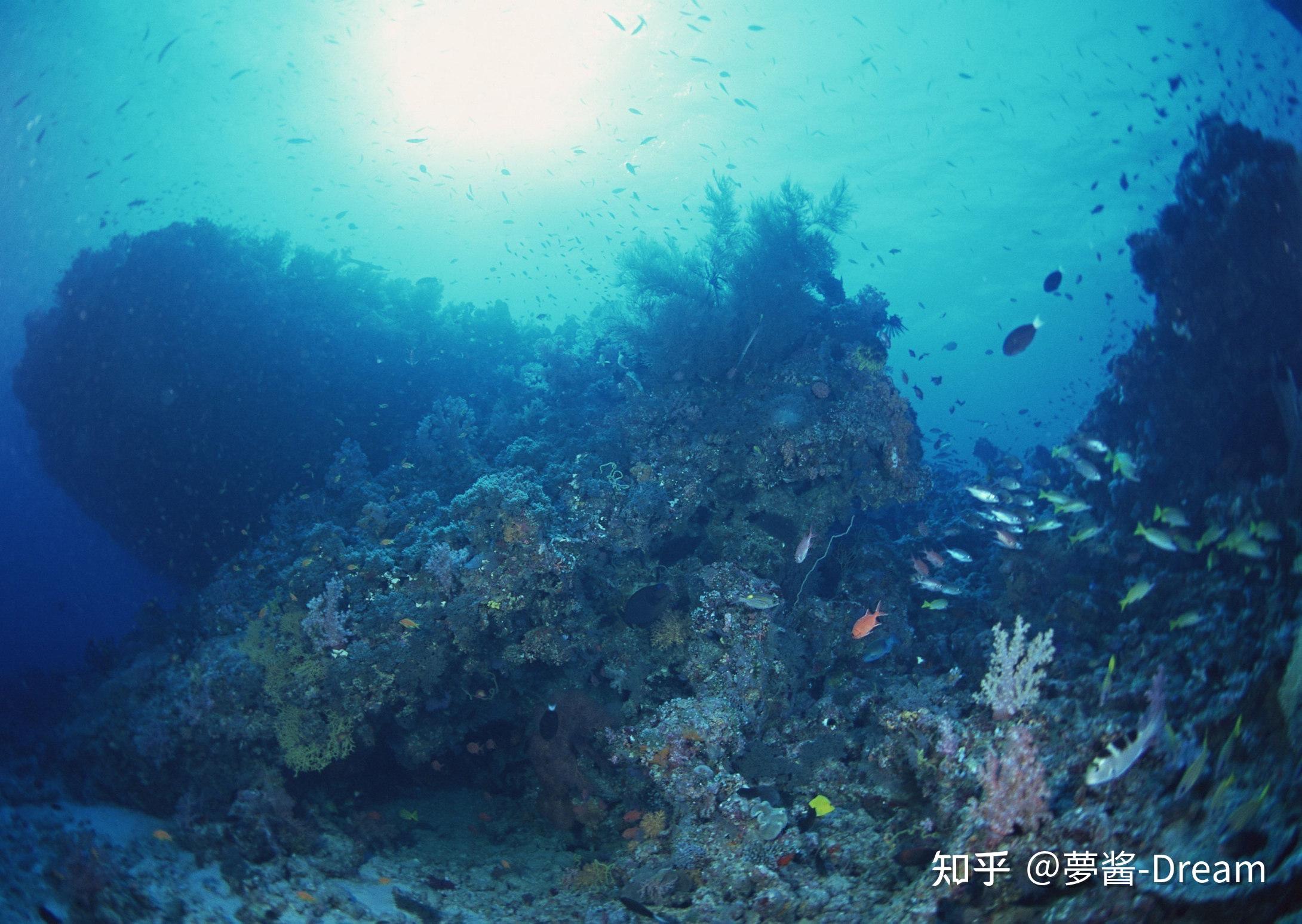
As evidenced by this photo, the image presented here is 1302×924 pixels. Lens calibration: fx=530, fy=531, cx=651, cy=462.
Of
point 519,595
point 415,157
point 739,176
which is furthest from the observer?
point 415,157

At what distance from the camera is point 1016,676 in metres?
5.84

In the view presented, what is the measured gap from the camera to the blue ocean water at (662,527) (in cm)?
579

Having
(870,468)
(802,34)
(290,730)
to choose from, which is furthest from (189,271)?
(802,34)

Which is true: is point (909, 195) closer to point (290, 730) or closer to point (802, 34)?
point (802, 34)

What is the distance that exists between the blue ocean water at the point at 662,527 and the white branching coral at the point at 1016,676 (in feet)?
0.50

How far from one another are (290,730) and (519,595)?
3.77 meters

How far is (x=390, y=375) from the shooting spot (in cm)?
1523

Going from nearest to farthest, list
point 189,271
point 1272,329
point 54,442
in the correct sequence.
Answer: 1. point 1272,329
2. point 189,271
3. point 54,442

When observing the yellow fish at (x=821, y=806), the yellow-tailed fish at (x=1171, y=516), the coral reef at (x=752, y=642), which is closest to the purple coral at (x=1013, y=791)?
the coral reef at (x=752, y=642)

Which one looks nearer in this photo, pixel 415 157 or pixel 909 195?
pixel 909 195

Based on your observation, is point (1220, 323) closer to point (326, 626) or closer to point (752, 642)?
point (752, 642)

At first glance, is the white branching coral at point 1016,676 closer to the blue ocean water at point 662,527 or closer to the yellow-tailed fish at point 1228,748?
the blue ocean water at point 662,527

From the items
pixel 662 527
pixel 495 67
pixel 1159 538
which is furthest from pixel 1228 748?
pixel 495 67

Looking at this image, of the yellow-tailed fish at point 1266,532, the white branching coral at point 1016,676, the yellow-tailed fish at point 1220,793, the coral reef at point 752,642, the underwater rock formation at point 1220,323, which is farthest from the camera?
the underwater rock formation at point 1220,323
